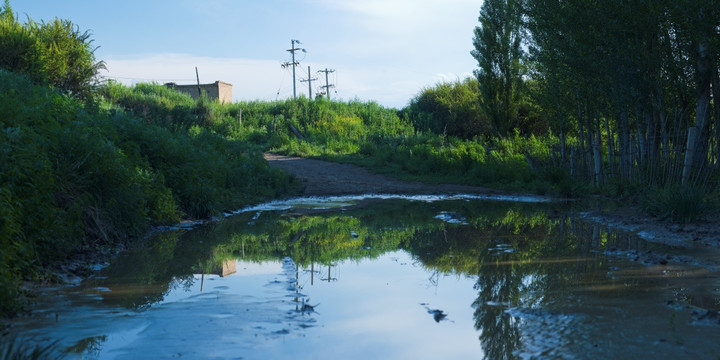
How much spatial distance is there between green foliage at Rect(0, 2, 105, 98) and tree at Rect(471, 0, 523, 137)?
17.5 meters

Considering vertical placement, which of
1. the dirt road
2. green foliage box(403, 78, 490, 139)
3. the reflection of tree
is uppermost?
green foliage box(403, 78, 490, 139)

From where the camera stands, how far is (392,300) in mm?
5051

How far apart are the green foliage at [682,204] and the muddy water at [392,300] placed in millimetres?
1233

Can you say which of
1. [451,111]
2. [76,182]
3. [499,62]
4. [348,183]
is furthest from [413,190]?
[451,111]

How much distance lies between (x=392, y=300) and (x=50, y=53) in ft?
48.0

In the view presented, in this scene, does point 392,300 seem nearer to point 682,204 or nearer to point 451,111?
point 682,204

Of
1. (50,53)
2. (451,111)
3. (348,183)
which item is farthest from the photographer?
(451,111)

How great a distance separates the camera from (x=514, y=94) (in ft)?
92.9

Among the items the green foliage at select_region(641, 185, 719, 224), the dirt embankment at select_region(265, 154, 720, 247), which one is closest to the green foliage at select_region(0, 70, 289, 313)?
the dirt embankment at select_region(265, 154, 720, 247)

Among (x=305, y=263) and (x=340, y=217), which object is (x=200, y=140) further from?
(x=305, y=263)

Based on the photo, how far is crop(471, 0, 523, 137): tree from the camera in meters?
28.2

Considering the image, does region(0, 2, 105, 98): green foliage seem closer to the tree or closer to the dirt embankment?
the dirt embankment

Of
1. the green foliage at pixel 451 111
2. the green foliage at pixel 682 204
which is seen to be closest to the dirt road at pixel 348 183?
the green foliage at pixel 682 204

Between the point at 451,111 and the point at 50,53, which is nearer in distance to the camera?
the point at 50,53
